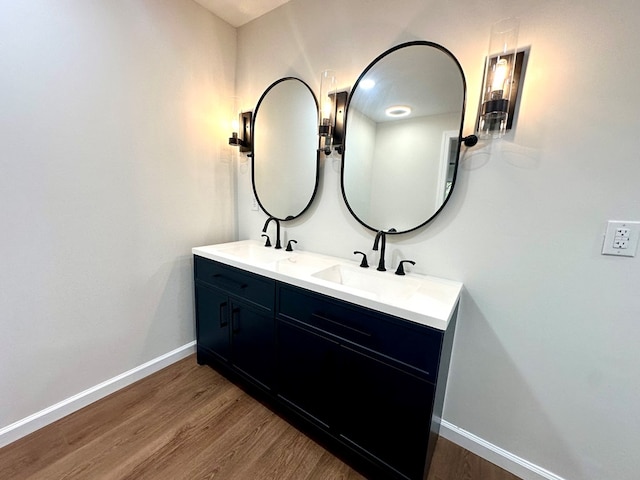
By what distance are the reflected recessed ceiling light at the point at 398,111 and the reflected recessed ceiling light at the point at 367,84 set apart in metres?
0.17

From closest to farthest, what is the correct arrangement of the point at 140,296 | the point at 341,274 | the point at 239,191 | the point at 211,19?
the point at 341,274, the point at 140,296, the point at 211,19, the point at 239,191

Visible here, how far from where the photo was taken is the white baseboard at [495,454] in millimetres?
1272

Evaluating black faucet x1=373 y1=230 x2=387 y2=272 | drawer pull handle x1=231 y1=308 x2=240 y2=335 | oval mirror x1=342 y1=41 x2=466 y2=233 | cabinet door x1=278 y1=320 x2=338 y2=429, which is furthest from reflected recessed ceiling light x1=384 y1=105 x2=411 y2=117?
drawer pull handle x1=231 y1=308 x2=240 y2=335

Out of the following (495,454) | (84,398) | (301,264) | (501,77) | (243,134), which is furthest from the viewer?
(243,134)

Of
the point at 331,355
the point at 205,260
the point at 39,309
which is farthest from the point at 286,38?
the point at 39,309

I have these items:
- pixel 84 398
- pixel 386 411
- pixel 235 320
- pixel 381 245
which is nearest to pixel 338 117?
pixel 381 245

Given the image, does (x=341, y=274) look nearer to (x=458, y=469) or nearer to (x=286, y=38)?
(x=458, y=469)

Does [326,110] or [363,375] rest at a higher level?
[326,110]

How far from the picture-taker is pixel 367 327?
1169mm

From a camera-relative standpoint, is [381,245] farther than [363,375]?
Yes

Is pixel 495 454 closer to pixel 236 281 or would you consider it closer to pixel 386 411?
pixel 386 411

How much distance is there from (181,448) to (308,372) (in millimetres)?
752

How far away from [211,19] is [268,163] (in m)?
1.07

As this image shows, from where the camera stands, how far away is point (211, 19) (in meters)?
1.95
